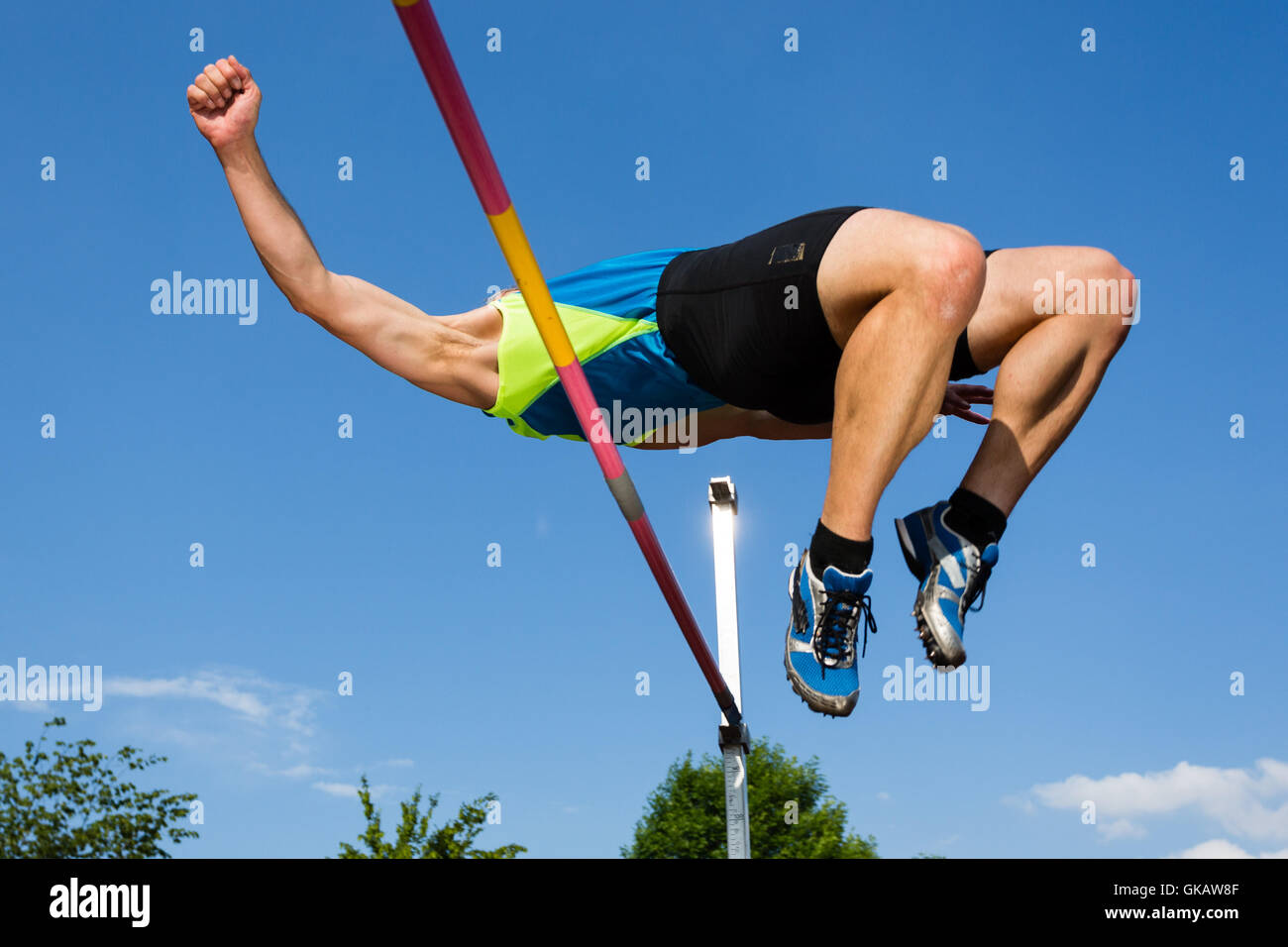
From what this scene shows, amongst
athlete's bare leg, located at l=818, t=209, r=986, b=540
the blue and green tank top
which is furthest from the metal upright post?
athlete's bare leg, located at l=818, t=209, r=986, b=540

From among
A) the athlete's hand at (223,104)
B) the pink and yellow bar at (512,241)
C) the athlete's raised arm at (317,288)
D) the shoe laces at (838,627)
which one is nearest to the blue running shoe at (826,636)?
the shoe laces at (838,627)

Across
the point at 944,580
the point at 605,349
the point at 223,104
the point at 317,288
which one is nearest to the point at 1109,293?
the point at 944,580

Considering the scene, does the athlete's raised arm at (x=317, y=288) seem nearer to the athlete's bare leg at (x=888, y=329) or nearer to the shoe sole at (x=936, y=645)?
the athlete's bare leg at (x=888, y=329)

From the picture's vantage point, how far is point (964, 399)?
3.24 meters

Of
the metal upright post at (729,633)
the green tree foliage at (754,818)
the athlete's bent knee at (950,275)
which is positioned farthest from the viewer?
the green tree foliage at (754,818)

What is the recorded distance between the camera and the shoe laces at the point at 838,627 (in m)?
2.22

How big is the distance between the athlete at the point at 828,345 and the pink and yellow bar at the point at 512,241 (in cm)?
32

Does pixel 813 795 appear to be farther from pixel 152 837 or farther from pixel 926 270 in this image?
pixel 926 270

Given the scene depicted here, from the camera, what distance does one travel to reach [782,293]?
2207 mm

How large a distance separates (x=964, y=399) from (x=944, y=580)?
954 millimetres

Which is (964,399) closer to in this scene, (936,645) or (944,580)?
(944,580)

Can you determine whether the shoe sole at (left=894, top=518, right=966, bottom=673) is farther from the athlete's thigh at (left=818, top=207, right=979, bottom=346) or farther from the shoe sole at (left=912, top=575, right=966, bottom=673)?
the athlete's thigh at (left=818, top=207, right=979, bottom=346)

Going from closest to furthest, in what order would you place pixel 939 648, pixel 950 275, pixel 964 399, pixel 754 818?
pixel 950 275
pixel 939 648
pixel 964 399
pixel 754 818
